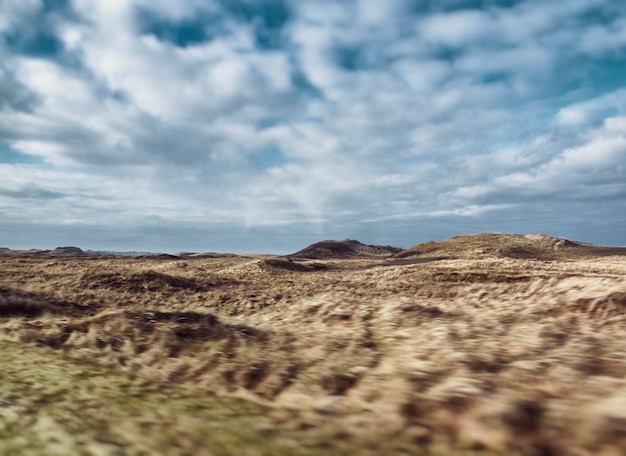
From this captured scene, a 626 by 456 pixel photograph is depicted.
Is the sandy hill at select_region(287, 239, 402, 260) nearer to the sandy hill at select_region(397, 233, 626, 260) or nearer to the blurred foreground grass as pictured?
the sandy hill at select_region(397, 233, 626, 260)

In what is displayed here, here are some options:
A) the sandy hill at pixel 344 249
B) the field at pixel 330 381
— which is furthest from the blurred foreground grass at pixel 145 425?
the sandy hill at pixel 344 249

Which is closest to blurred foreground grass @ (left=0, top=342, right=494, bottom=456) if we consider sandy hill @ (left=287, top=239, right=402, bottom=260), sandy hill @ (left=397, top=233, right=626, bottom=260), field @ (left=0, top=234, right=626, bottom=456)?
field @ (left=0, top=234, right=626, bottom=456)

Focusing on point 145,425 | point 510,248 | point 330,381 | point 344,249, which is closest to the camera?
point 145,425

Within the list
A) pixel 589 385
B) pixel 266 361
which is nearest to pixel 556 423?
pixel 589 385

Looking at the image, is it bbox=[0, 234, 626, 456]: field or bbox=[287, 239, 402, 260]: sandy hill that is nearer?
bbox=[0, 234, 626, 456]: field

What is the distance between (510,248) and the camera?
6125 cm

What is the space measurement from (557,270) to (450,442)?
30.2m

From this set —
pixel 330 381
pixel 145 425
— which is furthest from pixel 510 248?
pixel 145 425

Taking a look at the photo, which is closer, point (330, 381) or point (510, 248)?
point (330, 381)

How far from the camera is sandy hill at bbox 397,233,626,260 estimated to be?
59.7 meters

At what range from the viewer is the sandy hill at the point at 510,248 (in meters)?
59.7

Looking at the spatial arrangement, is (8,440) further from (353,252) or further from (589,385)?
(353,252)

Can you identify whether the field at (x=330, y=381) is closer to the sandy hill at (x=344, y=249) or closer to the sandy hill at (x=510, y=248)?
the sandy hill at (x=510, y=248)

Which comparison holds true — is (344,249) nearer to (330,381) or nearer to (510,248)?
(510,248)
